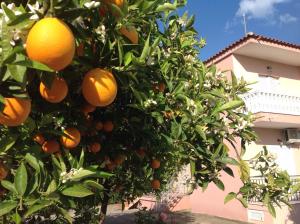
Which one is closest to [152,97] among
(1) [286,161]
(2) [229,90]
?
(2) [229,90]

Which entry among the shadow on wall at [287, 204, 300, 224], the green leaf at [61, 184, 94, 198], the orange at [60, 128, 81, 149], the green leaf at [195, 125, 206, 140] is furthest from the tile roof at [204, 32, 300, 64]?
the green leaf at [61, 184, 94, 198]

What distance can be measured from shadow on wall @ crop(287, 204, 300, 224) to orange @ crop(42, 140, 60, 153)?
13.9 meters

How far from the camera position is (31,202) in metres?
1.62

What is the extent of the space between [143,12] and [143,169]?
1.53 metres

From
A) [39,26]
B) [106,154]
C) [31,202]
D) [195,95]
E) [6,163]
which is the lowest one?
[31,202]

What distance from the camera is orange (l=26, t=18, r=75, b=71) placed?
131 centimetres

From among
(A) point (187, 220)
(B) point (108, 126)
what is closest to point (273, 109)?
(A) point (187, 220)

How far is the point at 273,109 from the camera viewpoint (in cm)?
1523

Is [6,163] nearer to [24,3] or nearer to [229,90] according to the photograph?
[24,3]

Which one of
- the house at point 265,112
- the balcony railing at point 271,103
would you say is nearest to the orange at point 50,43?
the house at point 265,112

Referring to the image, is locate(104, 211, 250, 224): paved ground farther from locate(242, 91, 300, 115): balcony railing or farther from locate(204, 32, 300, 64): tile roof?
locate(204, 32, 300, 64): tile roof

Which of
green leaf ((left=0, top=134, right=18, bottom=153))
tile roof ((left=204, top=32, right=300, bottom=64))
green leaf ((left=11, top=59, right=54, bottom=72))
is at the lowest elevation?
green leaf ((left=0, top=134, right=18, bottom=153))

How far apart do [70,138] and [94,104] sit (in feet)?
1.46

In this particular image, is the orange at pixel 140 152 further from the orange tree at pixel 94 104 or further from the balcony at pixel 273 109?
the balcony at pixel 273 109
